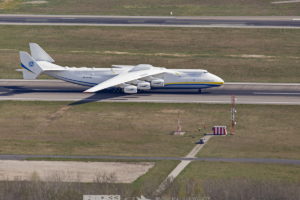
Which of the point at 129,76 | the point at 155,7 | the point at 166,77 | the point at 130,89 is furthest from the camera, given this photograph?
the point at 155,7

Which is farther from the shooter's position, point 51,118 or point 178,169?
point 51,118

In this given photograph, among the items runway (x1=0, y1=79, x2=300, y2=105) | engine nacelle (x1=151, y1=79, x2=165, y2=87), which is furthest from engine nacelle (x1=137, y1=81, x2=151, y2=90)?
runway (x1=0, y1=79, x2=300, y2=105)

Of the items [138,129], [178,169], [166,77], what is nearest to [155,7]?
[166,77]

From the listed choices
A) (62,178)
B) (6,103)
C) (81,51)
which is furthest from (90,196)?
(81,51)

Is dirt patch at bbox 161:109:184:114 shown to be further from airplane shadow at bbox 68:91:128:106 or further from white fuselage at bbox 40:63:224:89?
airplane shadow at bbox 68:91:128:106

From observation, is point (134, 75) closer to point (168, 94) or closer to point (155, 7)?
point (168, 94)

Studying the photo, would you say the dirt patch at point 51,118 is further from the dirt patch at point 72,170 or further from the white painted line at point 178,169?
the white painted line at point 178,169
